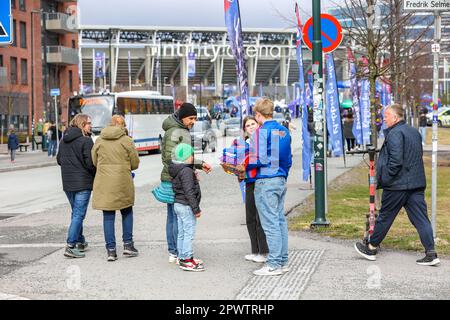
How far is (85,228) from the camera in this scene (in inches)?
511

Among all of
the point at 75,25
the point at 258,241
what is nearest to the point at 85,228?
the point at 258,241

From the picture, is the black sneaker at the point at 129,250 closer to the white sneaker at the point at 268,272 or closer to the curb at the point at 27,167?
the white sneaker at the point at 268,272

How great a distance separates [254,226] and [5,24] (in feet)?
17.0

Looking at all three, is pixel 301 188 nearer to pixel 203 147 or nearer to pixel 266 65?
pixel 203 147

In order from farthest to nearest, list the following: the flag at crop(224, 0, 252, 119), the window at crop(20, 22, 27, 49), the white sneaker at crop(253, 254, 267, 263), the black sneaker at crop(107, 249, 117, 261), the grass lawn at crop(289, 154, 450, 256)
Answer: the window at crop(20, 22, 27, 49) → the flag at crop(224, 0, 252, 119) → the grass lawn at crop(289, 154, 450, 256) → the black sneaker at crop(107, 249, 117, 261) → the white sneaker at crop(253, 254, 267, 263)

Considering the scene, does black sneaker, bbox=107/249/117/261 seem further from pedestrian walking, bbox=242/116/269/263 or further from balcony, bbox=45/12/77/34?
balcony, bbox=45/12/77/34

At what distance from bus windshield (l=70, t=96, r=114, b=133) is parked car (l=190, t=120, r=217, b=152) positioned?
445cm

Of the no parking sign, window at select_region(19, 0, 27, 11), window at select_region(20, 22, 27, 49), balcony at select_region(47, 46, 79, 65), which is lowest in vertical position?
the no parking sign

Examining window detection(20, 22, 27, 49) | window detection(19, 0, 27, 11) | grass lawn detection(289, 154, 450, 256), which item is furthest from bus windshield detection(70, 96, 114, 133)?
window detection(19, 0, 27, 11)

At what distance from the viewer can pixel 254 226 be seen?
9.62 metres

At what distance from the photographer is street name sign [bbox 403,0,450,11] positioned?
33.0 feet

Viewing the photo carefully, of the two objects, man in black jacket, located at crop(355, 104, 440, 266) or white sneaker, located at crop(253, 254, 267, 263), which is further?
white sneaker, located at crop(253, 254, 267, 263)

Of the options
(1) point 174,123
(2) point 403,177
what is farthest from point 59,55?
(2) point 403,177

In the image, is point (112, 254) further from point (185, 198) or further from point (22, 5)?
point (22, 5)
